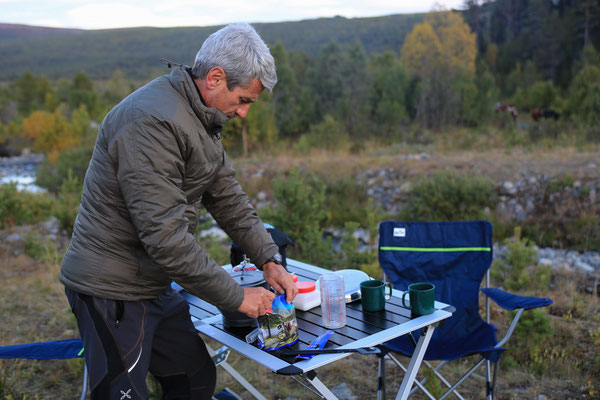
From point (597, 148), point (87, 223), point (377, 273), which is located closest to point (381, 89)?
point (597, 148)

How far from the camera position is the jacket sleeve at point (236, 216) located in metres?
1.96

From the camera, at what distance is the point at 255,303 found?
1633 mm

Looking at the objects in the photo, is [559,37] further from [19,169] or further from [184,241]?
[184,241]

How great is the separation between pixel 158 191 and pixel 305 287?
0.78 m

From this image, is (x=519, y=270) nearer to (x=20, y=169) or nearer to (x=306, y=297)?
(x=306, y=297)

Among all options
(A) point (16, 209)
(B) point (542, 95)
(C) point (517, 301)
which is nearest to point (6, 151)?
(A) point (16, 209)

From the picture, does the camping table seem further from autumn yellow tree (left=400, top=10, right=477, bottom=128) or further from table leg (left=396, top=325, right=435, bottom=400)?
autumn yellow tree (left=400, top=10, right=477, bottom=128)

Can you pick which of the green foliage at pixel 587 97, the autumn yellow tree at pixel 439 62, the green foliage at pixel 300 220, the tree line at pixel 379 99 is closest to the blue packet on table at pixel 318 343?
the green foliage at pixel 300 220

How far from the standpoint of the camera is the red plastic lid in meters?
1.97

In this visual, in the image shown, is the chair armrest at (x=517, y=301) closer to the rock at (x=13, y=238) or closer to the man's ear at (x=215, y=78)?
the man's ear at (x=215, y=78)

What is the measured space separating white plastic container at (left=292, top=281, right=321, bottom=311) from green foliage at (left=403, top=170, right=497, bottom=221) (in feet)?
18.6

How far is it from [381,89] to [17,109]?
30.7 meters

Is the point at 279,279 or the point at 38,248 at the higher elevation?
the point at 279,279

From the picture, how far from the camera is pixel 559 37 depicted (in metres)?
34.3
